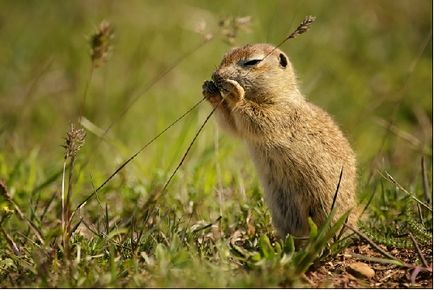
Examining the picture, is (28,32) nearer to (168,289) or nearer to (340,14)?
(340,14)

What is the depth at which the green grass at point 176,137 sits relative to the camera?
146 inches

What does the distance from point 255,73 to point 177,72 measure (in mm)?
3706

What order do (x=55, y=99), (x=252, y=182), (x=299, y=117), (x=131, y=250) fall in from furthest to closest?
(x=55, y=99) → (x=252, y=182) → (x=299, y=117) → (x=131, y=250)

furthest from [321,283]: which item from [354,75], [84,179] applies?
[354,75]

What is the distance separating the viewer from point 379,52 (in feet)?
29.5

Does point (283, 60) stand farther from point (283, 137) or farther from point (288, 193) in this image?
point (288, 193)

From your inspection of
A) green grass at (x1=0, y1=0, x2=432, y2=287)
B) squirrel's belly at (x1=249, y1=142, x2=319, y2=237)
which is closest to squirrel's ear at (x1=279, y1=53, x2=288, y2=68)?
green grass at (x1=0, y1=0, x2=432, y2=287)

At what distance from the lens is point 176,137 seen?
6820mm

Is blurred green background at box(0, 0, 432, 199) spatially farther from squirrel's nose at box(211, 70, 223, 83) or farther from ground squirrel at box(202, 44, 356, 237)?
squirrel's nose at box(211, 70, 223, 83)

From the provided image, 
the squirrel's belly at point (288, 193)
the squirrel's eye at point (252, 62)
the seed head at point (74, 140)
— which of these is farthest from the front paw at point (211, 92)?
the seed head at point (74, 140)

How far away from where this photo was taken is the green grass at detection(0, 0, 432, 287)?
12.2 feet

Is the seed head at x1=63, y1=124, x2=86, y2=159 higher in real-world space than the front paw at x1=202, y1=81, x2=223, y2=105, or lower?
lower

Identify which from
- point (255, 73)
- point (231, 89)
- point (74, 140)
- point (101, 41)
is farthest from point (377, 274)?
point (101, 41)

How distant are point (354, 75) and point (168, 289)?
5.59m
